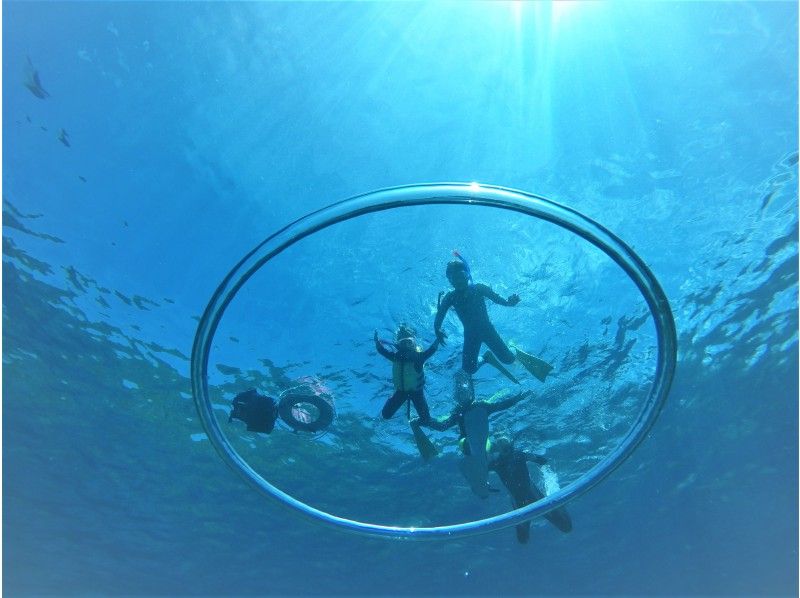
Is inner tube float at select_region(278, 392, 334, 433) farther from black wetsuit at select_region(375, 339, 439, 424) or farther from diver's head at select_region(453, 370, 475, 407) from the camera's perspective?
diver's head at select_region(453, 370, 475, 407)

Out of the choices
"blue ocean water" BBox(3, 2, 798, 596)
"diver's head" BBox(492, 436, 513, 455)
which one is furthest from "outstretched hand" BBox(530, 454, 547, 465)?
"diver's head" BBox(492, 436, 513, 455)

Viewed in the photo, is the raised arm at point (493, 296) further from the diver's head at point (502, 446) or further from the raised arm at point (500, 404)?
the diver's head at point (502, 446)

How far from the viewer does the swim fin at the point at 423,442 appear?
7.21 meters

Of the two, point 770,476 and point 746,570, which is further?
point 746,570

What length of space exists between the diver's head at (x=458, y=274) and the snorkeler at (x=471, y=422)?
1.31 meters

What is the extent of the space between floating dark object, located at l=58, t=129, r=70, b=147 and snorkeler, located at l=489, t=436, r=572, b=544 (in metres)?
9.10

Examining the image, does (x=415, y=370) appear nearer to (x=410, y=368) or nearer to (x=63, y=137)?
(x=410, y=368)

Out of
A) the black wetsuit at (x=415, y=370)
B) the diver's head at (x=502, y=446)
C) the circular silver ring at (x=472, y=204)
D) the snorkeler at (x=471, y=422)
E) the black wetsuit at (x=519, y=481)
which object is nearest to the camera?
the circular silver ring at (x=472, y=204)

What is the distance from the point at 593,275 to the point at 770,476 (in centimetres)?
2466

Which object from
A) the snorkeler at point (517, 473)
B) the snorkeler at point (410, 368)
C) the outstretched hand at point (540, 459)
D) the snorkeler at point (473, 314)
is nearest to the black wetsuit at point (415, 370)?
the snorkeler at point (410, 368)

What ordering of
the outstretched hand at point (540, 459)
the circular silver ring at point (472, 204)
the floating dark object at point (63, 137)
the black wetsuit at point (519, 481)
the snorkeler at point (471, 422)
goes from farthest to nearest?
1. the black wetsuit at point (519, 481)
2. the outstretched hand at point (540, 459)
3. the floating dark object at point (63, 137)
4. the snorkeler at point (471, 422)
5. the circular silver ring at point (472, 204)

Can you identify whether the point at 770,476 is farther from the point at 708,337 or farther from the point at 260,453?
the point at 260,453

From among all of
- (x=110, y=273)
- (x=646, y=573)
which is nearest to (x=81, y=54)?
(x=110, y=273)

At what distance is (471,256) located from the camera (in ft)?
23.2
